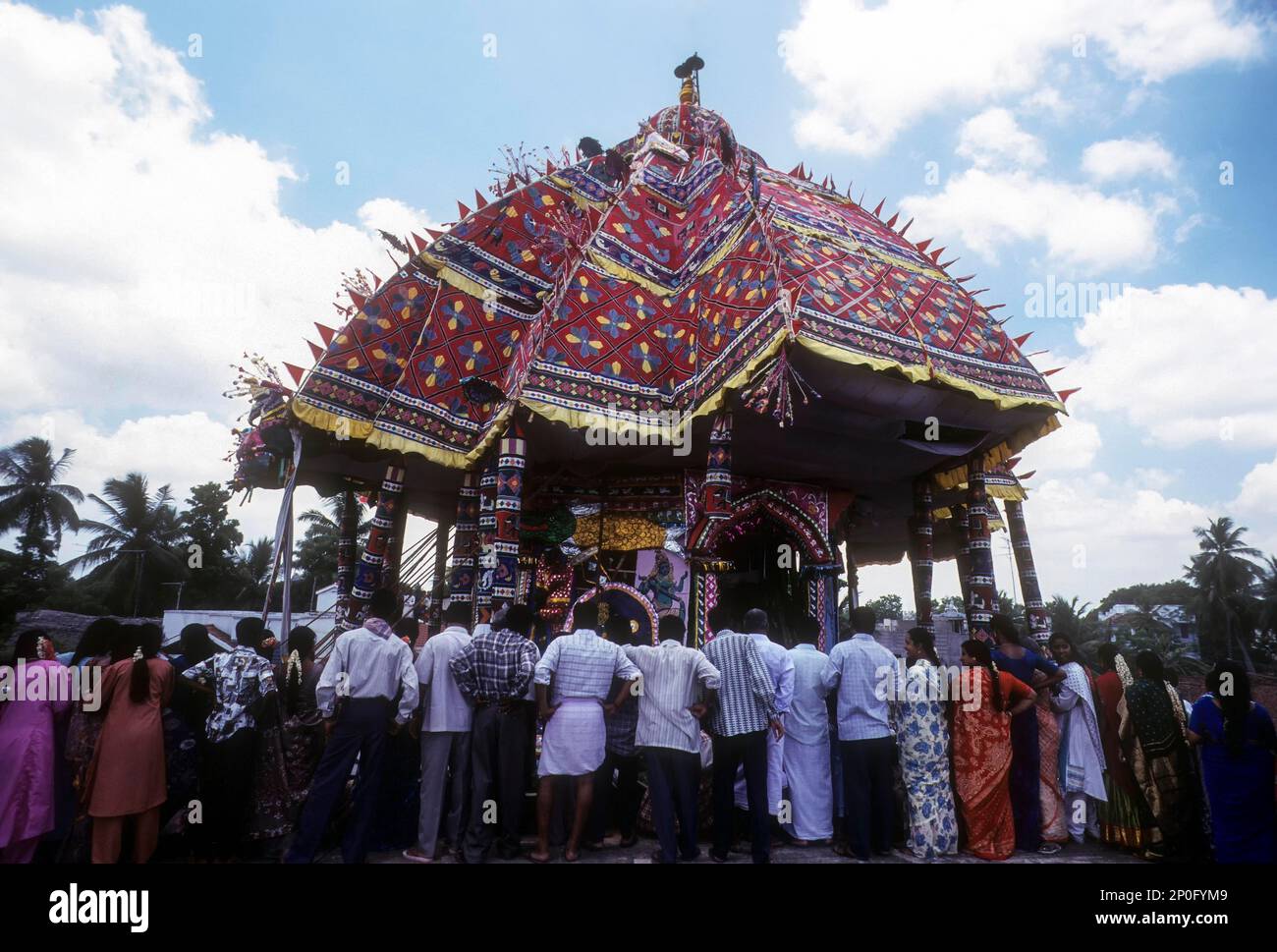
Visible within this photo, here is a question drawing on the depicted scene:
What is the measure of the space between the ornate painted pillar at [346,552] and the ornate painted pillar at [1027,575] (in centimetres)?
1013

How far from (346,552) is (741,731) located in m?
9.51

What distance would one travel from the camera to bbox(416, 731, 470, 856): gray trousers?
5711mm

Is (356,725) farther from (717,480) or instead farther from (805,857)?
(717,480)

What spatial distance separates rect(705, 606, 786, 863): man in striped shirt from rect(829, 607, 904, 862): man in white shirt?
638mm

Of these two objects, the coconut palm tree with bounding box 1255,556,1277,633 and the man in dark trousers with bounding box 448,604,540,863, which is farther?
the coconut palm tree with bounding box 1255,556,1277,633

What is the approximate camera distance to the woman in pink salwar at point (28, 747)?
4.88 metres

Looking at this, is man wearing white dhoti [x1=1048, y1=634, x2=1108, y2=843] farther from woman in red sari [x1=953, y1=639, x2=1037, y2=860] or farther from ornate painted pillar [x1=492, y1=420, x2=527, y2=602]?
ornate painted pillar [x1=492, y1=420, x2=527, y2=602]

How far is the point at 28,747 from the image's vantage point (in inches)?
195

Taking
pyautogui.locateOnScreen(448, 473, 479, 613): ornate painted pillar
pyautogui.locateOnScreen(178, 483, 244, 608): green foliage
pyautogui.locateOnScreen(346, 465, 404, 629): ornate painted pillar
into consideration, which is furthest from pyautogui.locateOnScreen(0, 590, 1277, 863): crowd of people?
pyautogui.locateOnScreen(178, 483, 244, 608): green foliage

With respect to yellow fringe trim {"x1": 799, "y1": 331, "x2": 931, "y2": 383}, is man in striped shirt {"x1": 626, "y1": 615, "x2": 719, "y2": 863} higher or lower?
lower

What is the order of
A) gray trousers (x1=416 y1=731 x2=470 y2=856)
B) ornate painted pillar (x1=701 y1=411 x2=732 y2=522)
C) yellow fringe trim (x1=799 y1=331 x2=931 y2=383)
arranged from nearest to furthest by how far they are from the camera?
gray trousers (x1=416 y1=731 x2=470 y2=856) → yellow fringe trim (x1=799 y1=331 x2=931 y2=383) → ornate painted pillar (x1=701 y1=411 x2=732 y2=522)

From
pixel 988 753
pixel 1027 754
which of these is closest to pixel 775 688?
pixel 988 753
